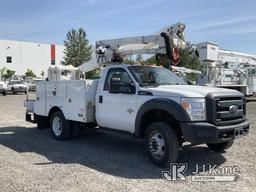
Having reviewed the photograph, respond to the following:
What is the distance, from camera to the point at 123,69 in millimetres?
8289

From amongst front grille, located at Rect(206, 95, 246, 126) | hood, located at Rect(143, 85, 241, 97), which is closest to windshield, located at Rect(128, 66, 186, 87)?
hood, located at Rect(143, 85, 241, 97)

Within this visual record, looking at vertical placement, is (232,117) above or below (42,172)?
above

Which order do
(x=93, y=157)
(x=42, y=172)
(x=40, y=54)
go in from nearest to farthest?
(x=42, y=172), (x=93, y=157), (x=40, y=54)

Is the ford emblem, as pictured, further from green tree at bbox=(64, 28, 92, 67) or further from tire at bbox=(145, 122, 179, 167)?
green tree at bbox=(64, 28, 92, 67)

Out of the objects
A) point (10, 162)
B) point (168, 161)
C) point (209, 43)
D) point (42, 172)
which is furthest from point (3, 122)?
point (209, 43)

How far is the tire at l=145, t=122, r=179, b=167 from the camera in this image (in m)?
6.83

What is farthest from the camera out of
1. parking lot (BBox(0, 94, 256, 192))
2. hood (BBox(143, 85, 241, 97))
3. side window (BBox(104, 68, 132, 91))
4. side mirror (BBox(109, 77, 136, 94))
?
side window (BBox(104, 68, 132, 91))

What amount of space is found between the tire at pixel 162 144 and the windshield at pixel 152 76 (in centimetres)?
109

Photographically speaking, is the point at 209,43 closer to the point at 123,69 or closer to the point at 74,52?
the point at 123,69

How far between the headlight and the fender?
94 mm

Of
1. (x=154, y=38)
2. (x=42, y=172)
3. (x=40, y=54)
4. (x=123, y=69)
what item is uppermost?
(x=40, y=54)

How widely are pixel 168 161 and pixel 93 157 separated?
1784 millimetres

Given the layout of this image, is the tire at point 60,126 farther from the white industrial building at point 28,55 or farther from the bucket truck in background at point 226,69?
the white industrial building at point 28,55

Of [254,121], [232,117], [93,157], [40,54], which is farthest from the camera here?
[40,54]
